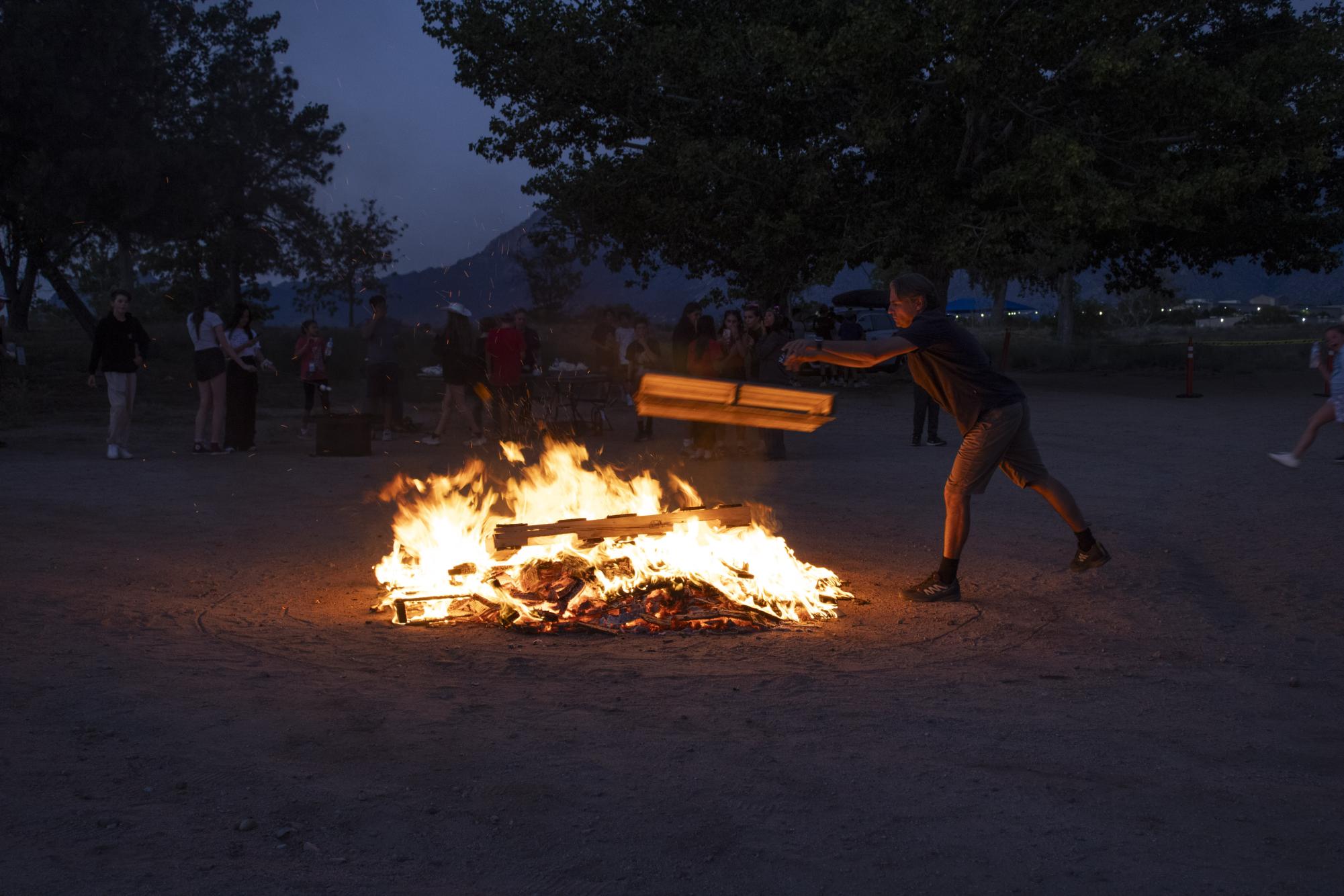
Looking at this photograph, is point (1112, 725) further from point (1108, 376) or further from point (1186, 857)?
point (1108, 376)

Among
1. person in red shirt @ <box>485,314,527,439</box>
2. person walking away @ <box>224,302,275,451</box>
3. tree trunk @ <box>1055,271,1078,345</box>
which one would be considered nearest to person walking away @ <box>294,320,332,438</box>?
person walking away @ <box>224,302,275,451</box>

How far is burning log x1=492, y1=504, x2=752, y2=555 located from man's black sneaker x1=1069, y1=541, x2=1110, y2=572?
6.93ft

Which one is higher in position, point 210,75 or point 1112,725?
point 210,75

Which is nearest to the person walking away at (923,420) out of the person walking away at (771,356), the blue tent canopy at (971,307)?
the person walking away at (771,356)

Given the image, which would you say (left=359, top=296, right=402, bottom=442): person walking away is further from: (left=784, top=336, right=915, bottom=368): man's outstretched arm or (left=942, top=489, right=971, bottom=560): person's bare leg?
(left=784, top=336, right=915, bottom=368): man's outstretched arm

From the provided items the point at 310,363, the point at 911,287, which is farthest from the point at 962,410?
the point at 310,363

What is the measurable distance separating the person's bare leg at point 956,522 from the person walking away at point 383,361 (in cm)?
886

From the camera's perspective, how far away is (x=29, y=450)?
1363 cm

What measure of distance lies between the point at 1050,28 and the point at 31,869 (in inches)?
857

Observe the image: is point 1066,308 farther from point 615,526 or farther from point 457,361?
point 615,526

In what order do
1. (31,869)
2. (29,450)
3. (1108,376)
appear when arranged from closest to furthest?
(31,869)
(29,450)
(1108,376)

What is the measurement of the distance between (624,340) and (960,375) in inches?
495

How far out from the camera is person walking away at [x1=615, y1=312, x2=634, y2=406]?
18333 mm

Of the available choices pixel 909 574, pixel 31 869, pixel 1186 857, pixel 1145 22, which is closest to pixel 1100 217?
pixel 1145 22
